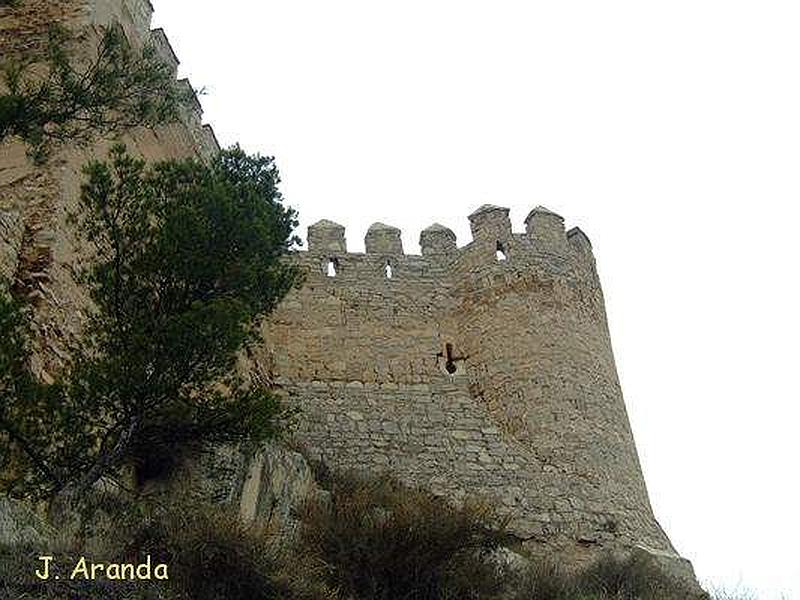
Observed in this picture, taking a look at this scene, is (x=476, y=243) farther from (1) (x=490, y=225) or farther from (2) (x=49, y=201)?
(2) (x=49, y=201)

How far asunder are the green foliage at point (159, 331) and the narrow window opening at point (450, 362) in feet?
19.5

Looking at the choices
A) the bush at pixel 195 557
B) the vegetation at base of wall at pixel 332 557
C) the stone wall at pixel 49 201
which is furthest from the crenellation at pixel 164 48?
the bush at pixel 195 557

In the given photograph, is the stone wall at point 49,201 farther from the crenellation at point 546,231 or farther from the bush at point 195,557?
the crenellation at point 546,231

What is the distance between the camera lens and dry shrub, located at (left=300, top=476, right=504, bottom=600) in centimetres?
945

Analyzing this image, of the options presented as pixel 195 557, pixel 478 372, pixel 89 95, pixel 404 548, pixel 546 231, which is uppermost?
pixel 89 95

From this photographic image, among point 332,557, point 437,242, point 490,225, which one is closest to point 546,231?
point 490,225

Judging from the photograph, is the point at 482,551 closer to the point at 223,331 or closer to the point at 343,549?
Answer: the point at 343,549

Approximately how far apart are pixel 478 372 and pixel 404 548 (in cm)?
554

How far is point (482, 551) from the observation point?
34.0 ft

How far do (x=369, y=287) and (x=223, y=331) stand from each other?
793 centimetres

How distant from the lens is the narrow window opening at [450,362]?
15.3 m

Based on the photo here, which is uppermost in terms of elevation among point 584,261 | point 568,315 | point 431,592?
point 584,261

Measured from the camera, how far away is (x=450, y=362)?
15367 mm

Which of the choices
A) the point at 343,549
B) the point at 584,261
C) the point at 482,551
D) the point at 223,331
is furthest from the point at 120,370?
the point at 584,261
